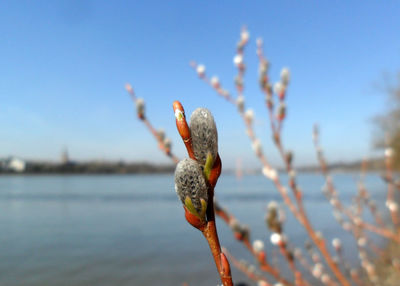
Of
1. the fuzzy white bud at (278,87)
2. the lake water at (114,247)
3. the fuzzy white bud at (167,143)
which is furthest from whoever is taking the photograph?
the lake water at (114,247)

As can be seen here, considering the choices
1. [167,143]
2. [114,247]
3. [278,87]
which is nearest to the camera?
[167,143]

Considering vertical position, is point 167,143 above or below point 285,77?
below

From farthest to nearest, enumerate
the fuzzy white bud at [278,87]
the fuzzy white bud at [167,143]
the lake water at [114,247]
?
the lake water at [114,247], the fuzzy white bud at [278,87], the fuzzy white bud at [167,143]

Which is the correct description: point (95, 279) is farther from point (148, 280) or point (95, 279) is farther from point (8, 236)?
point (8, 236)

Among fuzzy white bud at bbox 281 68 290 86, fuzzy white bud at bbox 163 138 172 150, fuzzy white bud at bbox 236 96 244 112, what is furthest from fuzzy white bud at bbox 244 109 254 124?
fuzzy white bud at bbox 163 138 172 150

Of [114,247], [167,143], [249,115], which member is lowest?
[114,247]

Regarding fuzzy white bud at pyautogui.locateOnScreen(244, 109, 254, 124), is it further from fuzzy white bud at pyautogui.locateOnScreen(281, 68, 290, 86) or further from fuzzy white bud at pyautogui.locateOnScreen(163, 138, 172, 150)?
fuzzy white bud at pyautogui.locateOnScreen(163, 138, 172, 150)

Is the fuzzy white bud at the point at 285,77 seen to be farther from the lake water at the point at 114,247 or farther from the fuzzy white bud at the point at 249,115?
the lake water at the point at 114,247

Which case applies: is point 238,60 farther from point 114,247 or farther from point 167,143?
point 114,247

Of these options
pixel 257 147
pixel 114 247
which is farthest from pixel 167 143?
pixel 114 247

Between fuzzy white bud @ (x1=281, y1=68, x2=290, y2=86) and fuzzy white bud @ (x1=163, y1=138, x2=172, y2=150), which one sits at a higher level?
fuzzy white bud @ (x1=281, y1=68, x2=290, y2=86)

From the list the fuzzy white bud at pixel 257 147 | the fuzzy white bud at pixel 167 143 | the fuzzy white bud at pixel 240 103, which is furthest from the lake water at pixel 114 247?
the fuzzy white bud at pixel 167 143
